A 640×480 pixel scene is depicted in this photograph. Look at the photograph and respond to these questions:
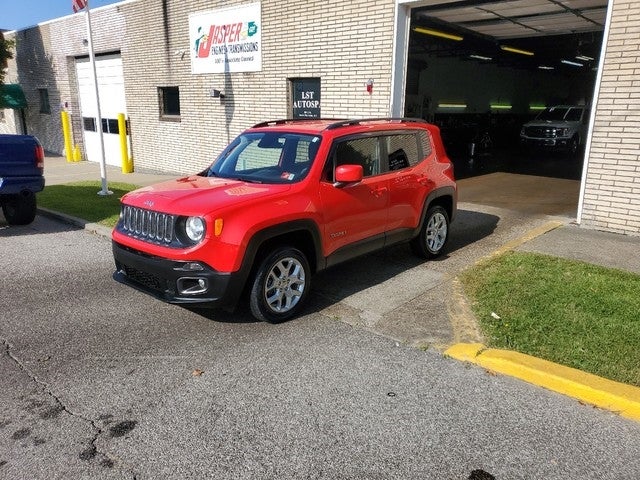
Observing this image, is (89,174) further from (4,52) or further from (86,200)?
(4,52)

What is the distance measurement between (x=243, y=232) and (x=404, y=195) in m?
2.35

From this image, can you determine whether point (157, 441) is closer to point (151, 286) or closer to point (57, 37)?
point (151, 286)

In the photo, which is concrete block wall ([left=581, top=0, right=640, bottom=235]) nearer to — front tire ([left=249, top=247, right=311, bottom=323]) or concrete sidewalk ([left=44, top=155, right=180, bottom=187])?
front tire ([left=249, top=247, right=311, bottom=323])

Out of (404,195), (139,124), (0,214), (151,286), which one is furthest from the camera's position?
(139,124)

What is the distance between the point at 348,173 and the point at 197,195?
4.68ft

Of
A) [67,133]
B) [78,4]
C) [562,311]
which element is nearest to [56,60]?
[67,133]

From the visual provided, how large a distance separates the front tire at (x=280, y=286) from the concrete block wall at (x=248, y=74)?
6.16 metres

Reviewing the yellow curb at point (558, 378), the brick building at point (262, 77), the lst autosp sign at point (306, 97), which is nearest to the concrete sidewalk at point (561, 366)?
the yellow curb at point (558, 378)

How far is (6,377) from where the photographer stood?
3738mm

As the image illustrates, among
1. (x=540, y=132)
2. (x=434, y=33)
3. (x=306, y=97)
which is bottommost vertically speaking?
(x=540, y=132)

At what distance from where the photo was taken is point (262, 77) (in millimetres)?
12227

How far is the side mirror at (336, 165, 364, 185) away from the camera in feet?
15.6

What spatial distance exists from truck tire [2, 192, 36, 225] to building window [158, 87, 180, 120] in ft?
23.0

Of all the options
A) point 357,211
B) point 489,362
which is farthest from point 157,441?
point 357,211
